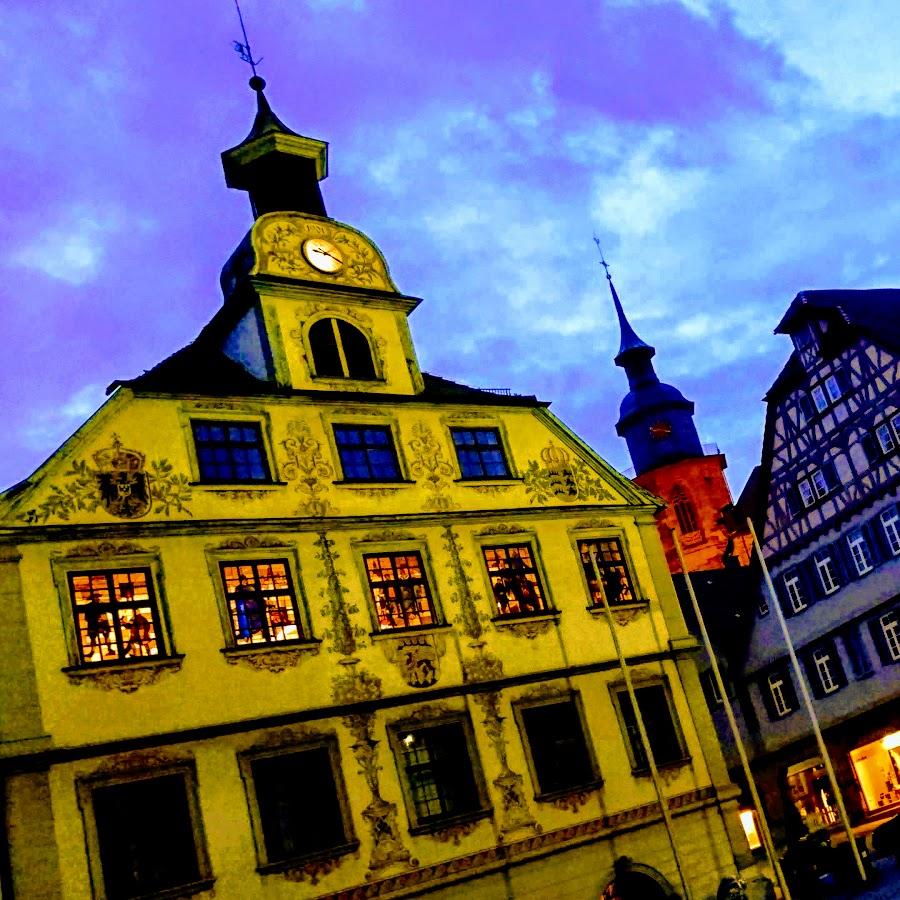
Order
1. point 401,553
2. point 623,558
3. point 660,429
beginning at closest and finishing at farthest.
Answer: point 401,553
point 623,558
point 660,429

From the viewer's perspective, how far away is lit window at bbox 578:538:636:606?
23062 millimetres

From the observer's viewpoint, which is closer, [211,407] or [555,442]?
[211,407]

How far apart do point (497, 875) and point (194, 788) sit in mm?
5640

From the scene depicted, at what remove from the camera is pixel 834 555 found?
107ft

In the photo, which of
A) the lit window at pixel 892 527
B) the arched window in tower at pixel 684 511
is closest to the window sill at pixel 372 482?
the lit window at pixel 892 527

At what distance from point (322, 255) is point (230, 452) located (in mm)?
5639

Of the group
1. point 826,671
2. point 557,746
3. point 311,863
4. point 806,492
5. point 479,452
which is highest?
point 479,452

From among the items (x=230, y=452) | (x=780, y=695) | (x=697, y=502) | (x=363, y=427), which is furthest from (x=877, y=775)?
(x=697, y=502)

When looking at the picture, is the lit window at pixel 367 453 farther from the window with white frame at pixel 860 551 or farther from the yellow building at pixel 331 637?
the window with white frame at pixel 860 551

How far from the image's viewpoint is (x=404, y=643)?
66.0 ft

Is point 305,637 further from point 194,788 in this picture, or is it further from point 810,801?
point 810,801

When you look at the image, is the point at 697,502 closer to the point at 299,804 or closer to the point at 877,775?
the point at 877,775

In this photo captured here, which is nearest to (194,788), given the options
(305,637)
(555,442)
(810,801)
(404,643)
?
(305,637)

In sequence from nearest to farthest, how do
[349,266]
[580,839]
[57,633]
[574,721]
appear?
[57,633] < [580,839] < [574,721] < [349,266]
